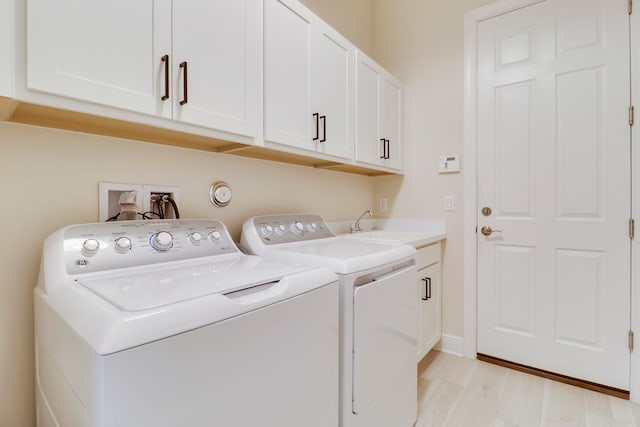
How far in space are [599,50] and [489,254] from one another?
1373 mm

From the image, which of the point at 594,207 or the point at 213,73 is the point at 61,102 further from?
the point at 594,207

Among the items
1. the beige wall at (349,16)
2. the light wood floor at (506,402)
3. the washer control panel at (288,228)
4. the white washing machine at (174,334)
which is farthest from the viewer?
the beige wall at (349,16)

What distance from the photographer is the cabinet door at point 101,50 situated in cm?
76

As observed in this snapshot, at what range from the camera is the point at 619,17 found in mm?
1769

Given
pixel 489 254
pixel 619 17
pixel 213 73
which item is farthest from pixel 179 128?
pixel 619 17

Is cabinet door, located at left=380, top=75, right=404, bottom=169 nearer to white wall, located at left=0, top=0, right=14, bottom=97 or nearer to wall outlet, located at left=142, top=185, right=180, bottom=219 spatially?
wall outlet, located at left=142, top=185, right=180, bottom=219

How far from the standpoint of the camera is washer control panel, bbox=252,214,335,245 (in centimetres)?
143

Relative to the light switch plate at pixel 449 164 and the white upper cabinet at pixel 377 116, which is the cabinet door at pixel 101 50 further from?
the light switch plate at pixel 449 164

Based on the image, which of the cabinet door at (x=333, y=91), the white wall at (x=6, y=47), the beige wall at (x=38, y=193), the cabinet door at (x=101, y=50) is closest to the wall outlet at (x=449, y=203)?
the cabinet door at (x=333, y=91)

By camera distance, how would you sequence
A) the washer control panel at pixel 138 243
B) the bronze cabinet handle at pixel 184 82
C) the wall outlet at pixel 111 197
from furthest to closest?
the wall outlet at pixel 111 197 → the bronze cabinet handle at pixel 184 82 → the washer control panel at pixel 138 243

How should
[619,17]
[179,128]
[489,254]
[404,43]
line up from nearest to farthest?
[179,128] < [619,17] < [489,254] < [404,43]

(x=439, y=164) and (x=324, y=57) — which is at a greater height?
(x=324, y=57)

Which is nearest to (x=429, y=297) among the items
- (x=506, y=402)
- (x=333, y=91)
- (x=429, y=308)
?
(x=429, y=308)

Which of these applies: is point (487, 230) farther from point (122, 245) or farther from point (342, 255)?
point (122, 245)
